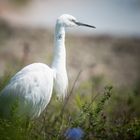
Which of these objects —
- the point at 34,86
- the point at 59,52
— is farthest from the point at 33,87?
the point at 59,52

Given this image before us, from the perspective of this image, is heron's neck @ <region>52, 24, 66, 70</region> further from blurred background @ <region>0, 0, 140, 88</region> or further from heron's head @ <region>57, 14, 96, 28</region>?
blurred background @ <region>0, 0, 140, 88</region>

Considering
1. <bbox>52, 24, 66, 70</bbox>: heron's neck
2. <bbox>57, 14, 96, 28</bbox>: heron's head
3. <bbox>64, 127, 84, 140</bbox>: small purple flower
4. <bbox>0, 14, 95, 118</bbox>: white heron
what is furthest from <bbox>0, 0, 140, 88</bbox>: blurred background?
<bbox>64, 127, 84, 140</bbox>: small purple flower

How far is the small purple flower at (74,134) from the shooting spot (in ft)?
19.3

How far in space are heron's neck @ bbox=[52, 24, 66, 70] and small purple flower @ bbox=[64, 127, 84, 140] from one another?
2.17 meters

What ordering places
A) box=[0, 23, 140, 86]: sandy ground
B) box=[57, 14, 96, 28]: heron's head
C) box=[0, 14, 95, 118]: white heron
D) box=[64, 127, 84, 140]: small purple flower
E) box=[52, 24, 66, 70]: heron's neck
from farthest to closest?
box=[0, 23, 140, 86]: sandy ground < box=[57, 14, 96, 28]: heron's head < box=[52, 24, 66, 70]: heron's neck < box=[0, 14, 95, 118]: white heron < box=[64, 127, 84, 140]: small purple flower

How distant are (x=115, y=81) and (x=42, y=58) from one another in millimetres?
1367

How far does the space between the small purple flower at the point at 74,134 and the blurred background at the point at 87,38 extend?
688 centimetres

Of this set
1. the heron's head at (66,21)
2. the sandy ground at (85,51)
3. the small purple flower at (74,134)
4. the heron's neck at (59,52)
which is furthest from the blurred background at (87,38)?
the small purple flower at (74,134)

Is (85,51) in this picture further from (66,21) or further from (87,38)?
(66,21)

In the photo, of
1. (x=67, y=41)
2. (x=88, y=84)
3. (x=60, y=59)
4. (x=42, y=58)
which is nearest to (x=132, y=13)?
(x=67, y=41)

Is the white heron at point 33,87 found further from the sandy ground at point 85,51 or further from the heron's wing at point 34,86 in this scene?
the sandy ground at point 85,51

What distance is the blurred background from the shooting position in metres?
14.4

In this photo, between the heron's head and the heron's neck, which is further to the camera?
the heron's head

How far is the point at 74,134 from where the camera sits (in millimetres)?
5891
